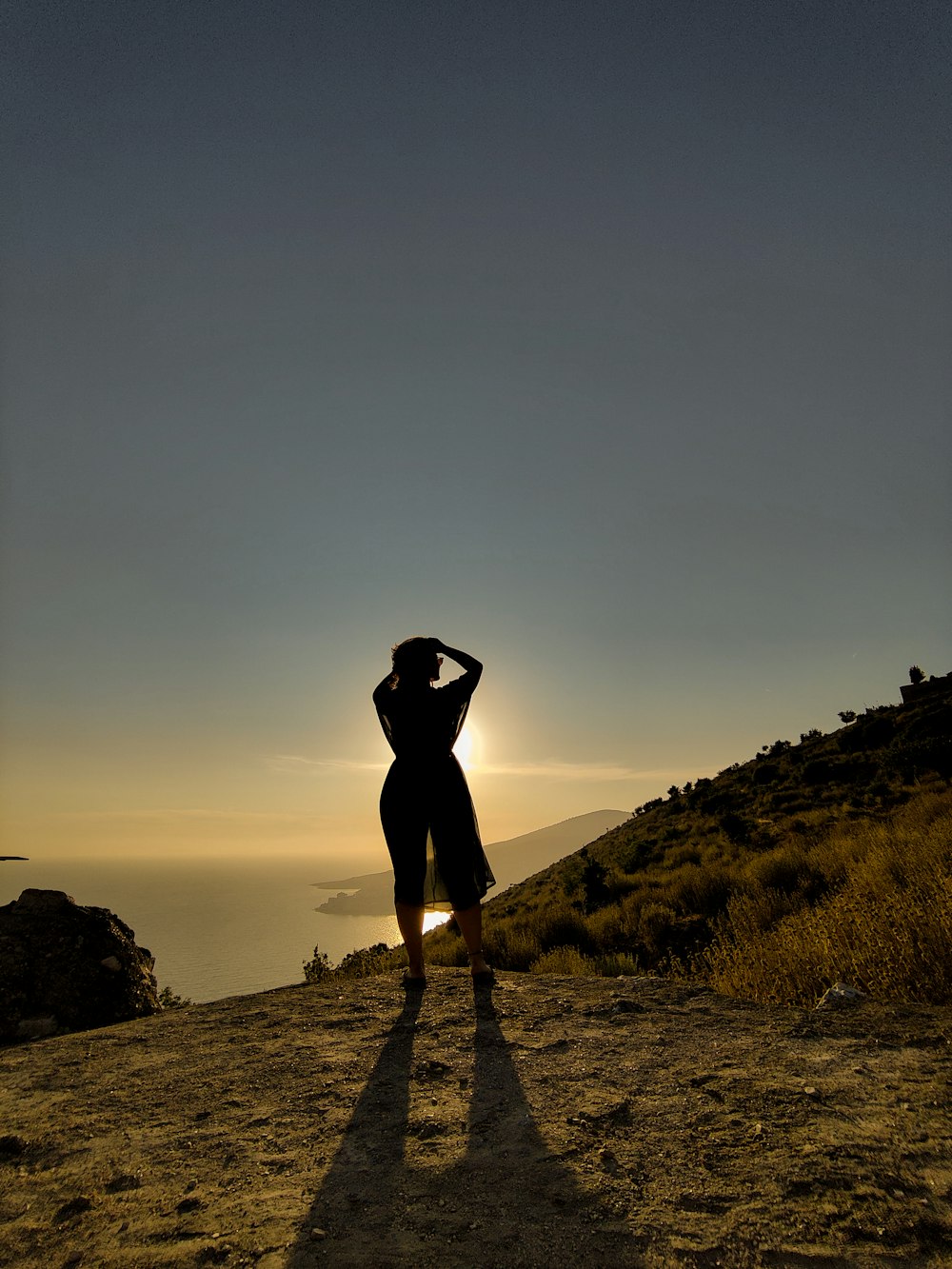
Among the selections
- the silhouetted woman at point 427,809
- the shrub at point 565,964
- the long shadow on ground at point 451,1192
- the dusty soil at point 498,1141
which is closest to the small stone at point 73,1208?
the dusty soil at point 498,1141

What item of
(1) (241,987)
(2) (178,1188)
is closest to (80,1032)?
(2) (178,1188)

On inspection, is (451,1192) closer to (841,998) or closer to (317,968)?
(841,998)

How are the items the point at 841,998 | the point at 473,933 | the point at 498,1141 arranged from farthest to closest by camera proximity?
the point at 473,933 → the point at 841,998 → the point at 498,1141

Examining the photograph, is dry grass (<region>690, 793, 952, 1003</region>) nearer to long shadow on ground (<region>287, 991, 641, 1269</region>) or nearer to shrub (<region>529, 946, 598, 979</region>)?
shrub (<region>529, 946, 598, 979</region>)

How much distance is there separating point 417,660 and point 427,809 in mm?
1147

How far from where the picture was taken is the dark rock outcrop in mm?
4312

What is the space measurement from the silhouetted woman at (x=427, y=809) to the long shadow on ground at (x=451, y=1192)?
172 cm

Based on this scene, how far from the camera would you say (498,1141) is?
2406mm

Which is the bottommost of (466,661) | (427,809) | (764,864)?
(764,864)

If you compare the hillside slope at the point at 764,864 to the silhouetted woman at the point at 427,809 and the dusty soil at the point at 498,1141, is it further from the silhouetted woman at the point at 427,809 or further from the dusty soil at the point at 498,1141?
the silhouetted woman at the point at 427,809

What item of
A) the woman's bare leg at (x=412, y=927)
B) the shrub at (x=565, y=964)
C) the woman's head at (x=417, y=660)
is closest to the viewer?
the woman's bare leg at (x=412, y=927)

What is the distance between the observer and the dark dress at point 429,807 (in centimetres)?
479

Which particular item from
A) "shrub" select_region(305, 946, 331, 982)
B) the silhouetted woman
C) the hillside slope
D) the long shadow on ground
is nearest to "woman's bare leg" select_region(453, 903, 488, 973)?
the silhouetted woman

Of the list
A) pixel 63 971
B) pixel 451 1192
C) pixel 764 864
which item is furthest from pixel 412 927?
pixel 764 864
